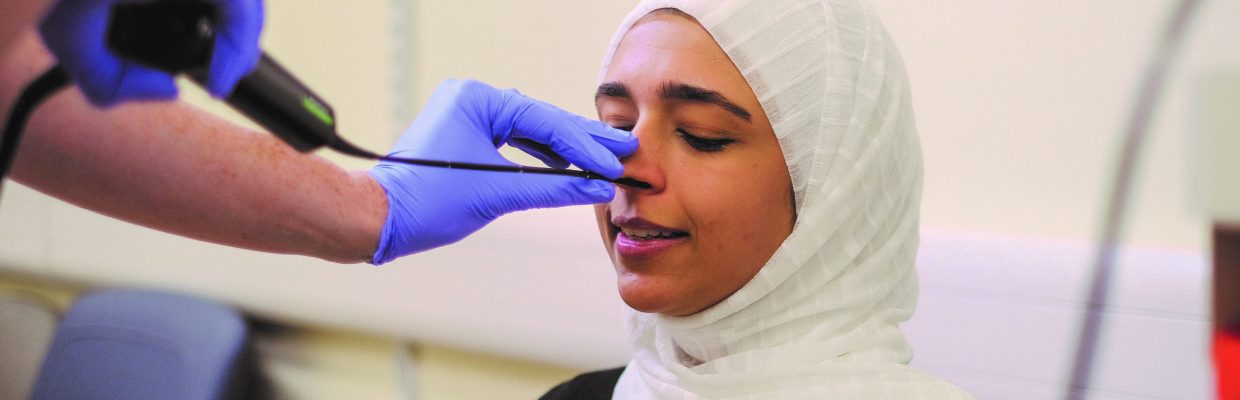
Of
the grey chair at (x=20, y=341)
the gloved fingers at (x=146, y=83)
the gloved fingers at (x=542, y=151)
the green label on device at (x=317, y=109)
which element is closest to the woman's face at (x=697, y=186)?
the gloved fingers at (x=542, y=151)

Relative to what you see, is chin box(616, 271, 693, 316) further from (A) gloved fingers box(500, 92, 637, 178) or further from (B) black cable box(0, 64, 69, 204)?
(B) black cable box(0, 64, 69, 204)

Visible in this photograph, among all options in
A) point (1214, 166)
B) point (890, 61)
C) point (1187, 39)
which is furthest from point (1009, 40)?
point (1214, 166)

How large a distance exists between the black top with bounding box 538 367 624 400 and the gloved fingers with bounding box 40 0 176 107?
985mm

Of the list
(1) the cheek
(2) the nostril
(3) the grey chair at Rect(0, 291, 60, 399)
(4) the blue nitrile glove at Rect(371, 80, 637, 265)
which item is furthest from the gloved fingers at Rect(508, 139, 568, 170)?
(3) the grey chair at Rect(0, 291, 60, 399)

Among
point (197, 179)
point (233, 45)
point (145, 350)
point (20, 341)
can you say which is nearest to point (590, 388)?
point (197, 179)

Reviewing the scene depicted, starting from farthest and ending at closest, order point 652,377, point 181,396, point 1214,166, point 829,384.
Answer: point 181,396 < point 652,377 < point 829,384 < point 1214,166

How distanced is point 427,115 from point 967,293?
870 millimetres

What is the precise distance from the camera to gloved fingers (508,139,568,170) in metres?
1.28

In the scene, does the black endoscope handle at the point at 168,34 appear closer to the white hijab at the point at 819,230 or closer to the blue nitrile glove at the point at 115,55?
the blue nitrile glove at the point at 115,55

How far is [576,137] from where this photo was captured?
118cm

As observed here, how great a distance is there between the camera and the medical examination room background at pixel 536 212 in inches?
58.4

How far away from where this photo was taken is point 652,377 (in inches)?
50.6

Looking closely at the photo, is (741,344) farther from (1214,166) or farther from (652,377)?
(1214,166)

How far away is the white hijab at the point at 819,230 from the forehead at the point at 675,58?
13mm
